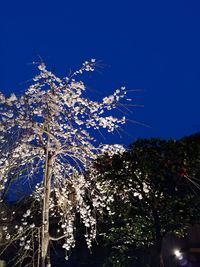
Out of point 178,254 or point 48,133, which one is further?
point 178,254

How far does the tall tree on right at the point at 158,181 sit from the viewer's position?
299 inches

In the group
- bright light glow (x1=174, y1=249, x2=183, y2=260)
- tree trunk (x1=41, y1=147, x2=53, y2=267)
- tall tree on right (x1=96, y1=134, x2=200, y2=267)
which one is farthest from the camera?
bright light glow (x1=174, y1=249, x2=183, y2=260)

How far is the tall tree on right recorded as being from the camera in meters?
7.60

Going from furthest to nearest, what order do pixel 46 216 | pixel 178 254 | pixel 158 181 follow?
pixel 178 254
pixel 158 181
pixel 46 216

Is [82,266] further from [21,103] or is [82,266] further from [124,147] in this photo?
[21,103]

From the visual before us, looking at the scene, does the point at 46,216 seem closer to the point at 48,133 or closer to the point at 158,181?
the point at 48,133

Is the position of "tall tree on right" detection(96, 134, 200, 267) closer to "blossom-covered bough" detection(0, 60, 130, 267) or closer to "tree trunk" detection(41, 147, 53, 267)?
"blossom-covered bough" detection(0, 60, 130, 267)

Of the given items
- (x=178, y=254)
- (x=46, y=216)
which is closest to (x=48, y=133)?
(x=46, y=216)

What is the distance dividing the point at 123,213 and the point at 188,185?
1.91 meters

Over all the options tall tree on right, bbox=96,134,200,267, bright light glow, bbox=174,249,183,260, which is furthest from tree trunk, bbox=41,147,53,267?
bright light glow, bbox=174,249,183,260

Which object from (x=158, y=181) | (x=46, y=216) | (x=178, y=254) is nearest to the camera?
(x=46, y=216)

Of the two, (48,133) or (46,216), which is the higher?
(48,133)

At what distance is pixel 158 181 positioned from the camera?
782 centimetres

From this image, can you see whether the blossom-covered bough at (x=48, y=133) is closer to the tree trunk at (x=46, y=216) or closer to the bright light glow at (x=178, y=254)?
the tree trunk at (x=46, y=216)
